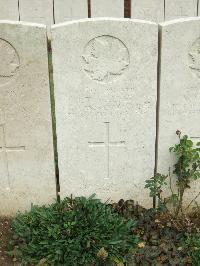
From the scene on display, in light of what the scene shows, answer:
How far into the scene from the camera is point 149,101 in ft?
11.5

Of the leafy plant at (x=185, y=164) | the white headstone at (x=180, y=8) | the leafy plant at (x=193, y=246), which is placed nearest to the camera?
the leafy plant at (x=193, y=246)

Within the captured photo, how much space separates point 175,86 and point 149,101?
0.24 meters

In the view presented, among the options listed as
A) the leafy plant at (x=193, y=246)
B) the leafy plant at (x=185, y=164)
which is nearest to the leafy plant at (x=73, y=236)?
the leafy plant at (x=193, y=246)

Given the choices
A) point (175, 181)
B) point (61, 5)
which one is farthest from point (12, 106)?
point (61, 5)

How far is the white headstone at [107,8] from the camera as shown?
765 centimetres

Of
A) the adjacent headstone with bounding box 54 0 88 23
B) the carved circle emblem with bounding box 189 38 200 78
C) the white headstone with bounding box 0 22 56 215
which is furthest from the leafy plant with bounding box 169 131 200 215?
the adjacent headstone with bounding box 54 0 88 23

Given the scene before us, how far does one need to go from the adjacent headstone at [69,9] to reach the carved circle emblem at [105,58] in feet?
15.2

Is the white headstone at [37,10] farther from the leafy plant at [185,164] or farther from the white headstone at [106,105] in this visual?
the leafy plant at [185,164]

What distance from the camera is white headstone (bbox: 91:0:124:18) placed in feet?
25.1

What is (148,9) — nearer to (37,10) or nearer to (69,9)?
(69,9)

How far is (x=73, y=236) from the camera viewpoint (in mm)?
A: 3271

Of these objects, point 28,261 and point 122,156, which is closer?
point 28,261

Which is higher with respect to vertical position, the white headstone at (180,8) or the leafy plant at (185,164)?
the white headstone at (180,8)

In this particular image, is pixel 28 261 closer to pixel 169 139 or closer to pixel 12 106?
pixel 12 106
